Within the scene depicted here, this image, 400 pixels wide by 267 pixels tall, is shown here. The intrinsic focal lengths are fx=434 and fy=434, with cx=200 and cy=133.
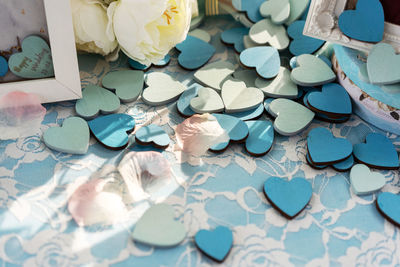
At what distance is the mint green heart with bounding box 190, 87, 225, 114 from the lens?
29.5 inches

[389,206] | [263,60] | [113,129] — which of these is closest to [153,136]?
[113,129]

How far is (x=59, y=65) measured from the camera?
2.32 ft

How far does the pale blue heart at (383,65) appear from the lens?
68cm

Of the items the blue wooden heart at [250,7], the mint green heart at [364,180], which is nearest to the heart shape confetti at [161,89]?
the blue wooden heart at [250,7]

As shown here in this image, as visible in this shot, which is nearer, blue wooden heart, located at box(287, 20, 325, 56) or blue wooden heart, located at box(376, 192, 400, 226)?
blue wooden heart, located at box(376, 192, 400, 226)

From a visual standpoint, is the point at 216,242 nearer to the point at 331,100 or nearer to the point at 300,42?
the point at 331,100

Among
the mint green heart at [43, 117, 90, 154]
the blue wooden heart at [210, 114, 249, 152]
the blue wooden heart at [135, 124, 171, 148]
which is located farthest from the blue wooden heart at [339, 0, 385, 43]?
the mint green heart at [43, 117, 90, 154]

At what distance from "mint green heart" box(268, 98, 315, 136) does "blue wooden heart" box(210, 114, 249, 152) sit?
0.06m

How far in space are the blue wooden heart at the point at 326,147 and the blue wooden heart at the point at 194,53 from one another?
27cm

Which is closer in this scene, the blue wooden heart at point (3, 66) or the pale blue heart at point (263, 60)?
the blue wooden heart at point (3, 66)

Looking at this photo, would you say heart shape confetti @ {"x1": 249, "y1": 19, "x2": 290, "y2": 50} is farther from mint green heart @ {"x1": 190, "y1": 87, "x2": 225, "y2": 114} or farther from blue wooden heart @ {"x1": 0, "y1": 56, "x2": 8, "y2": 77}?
blue wooden heart @ {"x1": 0, "y1": 56, "x2": 8, "y2": 77}

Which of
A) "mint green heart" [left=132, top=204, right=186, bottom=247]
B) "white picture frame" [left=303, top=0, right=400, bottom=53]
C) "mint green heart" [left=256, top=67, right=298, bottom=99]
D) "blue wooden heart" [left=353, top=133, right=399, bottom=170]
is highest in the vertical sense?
"white picture frame" [left=303, top=0, right=400, bottom=53]

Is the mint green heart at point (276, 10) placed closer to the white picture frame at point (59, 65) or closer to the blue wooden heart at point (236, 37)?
the blue wooden heart at point (236, 37)

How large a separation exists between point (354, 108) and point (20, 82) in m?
0.58
